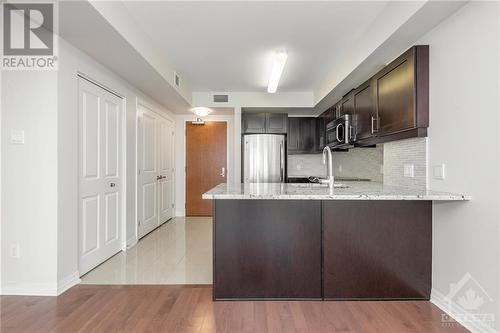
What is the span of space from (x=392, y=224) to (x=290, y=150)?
372cm

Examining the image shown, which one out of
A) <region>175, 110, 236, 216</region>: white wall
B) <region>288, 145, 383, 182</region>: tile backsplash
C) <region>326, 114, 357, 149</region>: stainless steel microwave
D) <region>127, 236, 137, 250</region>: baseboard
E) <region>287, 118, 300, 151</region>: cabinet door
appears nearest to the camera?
<region>326, 114, 357, 149</region>: stainless steel microwave

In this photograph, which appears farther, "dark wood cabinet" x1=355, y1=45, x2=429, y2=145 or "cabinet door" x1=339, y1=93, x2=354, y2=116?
"cabinet door" x1=339, y1=93, x2=354, y2=116

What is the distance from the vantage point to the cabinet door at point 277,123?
18.6 feet

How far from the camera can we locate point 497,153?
174 centimetres

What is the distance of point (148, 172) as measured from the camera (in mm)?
4805

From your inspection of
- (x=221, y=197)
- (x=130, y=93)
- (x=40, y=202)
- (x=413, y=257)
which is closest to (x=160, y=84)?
(x=130, y=93)

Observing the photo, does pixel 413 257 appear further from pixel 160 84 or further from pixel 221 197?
pixel 160 84

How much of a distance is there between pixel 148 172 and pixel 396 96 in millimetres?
3690

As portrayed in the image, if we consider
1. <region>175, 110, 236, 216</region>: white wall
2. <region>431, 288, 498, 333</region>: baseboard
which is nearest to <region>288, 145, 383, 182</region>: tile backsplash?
<region>175, 110, 236, 216</region>: white wall

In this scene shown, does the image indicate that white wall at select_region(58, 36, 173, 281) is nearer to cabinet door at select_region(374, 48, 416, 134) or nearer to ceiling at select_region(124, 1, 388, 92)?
ceiling at select_region(124, 1, 388, 92)

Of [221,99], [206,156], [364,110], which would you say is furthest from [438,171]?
[206,156]

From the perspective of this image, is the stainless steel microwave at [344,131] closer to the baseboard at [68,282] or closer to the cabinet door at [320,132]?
the cabinet door at [320,132]

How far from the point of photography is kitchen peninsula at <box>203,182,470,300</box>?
237 centimetres

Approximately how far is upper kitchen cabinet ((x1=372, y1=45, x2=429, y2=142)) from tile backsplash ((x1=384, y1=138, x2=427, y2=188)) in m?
0.16
